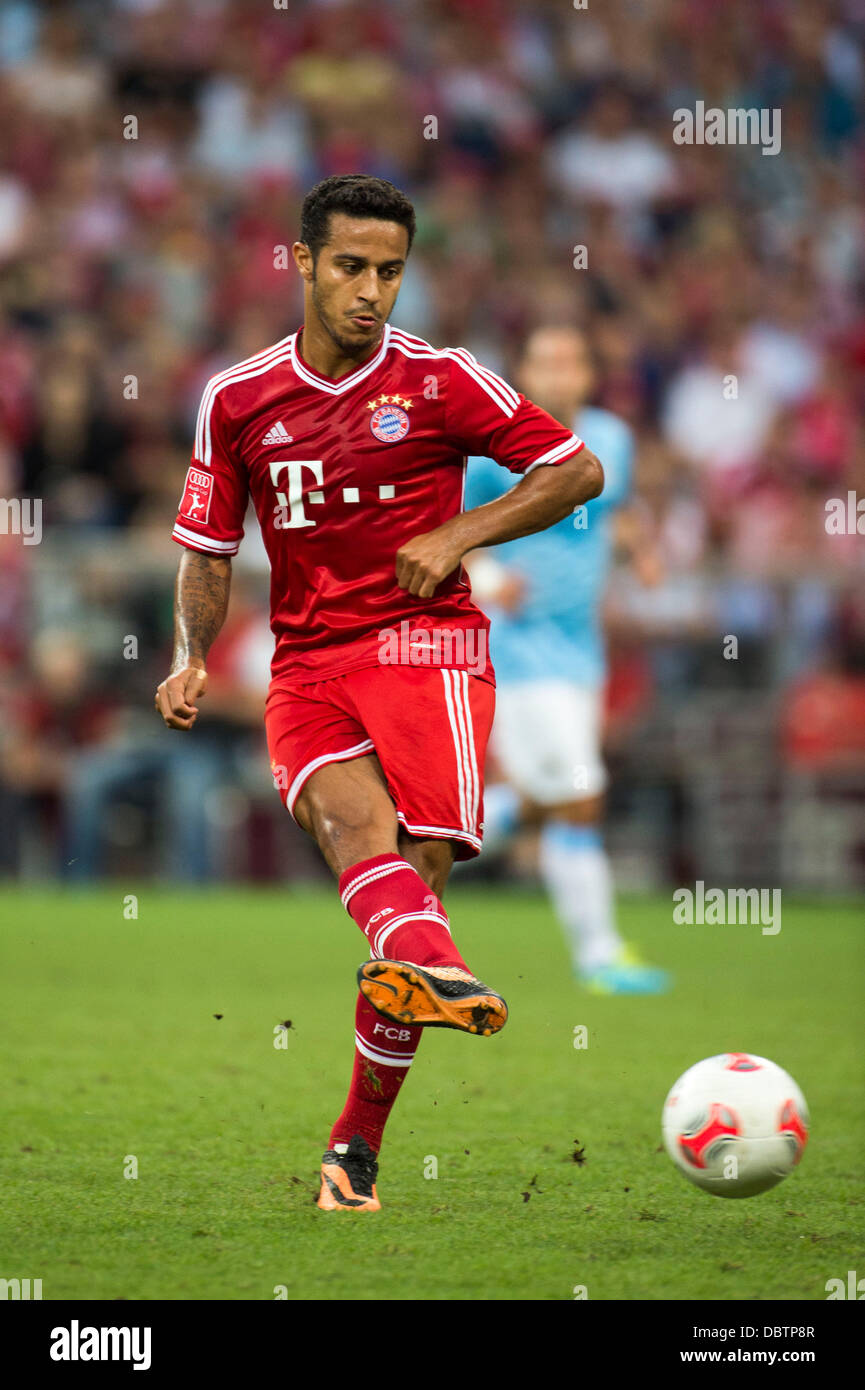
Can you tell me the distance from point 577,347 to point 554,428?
13.4ft

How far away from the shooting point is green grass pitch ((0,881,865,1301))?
3.87m

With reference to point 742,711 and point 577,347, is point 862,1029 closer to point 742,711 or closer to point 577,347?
point 577,347

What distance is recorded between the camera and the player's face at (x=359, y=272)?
447cm

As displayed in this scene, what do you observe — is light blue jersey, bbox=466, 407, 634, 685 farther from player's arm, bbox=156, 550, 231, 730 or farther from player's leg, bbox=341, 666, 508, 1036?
player's leg, bbox=341, 666, 508, 1036

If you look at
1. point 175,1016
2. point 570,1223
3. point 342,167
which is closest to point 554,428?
point 570,1223

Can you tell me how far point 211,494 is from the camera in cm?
474

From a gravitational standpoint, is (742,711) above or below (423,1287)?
above

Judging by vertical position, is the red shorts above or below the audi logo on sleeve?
below

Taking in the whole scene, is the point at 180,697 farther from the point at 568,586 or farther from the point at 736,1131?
the point at 568,586

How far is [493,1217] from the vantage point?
4.39 metres

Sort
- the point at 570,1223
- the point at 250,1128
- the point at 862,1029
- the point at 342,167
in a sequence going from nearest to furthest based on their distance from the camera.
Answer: the point at 570,1223 → the point at 250,1128 → the point at 862,1029 → the point at 342,167

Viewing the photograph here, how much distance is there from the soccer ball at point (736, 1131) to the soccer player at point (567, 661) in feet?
13.7
